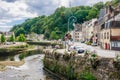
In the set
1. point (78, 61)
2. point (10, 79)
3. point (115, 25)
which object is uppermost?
point (115, 25)

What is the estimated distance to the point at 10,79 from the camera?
48906 mm

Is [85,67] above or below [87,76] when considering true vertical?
above

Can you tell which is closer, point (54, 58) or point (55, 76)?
point (55, 76)

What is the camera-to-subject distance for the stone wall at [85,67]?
1197 inches

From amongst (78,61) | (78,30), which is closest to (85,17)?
(78,30)

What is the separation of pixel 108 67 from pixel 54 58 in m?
22.7

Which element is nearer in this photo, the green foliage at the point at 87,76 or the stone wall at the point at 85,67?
the stone wall at the point at 85,67

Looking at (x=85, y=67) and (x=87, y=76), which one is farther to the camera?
(x=85, y=67)

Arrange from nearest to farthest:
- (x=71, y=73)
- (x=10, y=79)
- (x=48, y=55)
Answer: (x=71, y=73) → (x=10, y=79) → (x=48, y=55)

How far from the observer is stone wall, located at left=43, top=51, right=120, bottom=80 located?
30406 millimetres

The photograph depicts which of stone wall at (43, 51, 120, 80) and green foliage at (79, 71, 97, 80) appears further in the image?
green foliage at (79, 71, 97, 80)

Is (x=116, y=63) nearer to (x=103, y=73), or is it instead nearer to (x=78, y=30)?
(x=103, y=73)

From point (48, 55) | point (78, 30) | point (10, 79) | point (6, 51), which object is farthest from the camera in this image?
point (78, 30)

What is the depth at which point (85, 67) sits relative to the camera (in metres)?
36.8
